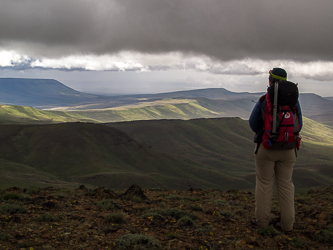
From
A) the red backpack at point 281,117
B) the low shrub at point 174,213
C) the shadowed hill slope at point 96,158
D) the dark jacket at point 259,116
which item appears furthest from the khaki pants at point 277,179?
the shadowed hill slope at point 96,158

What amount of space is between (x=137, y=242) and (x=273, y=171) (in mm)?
3627

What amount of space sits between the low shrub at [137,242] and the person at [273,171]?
116 inches

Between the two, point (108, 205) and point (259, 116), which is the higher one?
point (259, 116)

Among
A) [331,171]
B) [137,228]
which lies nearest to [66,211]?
[137,228]

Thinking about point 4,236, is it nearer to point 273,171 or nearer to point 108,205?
point 108,205

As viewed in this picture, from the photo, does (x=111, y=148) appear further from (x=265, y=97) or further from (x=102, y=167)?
(x=265, y=97)

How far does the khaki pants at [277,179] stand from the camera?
7137 mm

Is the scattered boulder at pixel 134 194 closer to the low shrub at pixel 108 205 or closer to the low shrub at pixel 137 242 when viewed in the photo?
the low shrub at pixel 108 205

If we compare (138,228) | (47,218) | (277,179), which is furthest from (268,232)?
(47,218)

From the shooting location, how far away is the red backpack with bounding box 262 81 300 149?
22.3 ft

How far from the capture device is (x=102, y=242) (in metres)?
6.23

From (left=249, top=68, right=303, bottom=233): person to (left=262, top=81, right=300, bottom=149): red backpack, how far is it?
24 cm

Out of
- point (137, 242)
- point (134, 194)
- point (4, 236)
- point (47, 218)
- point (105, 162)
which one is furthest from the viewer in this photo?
point (105, 162)

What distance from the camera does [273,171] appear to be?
7344 mm
